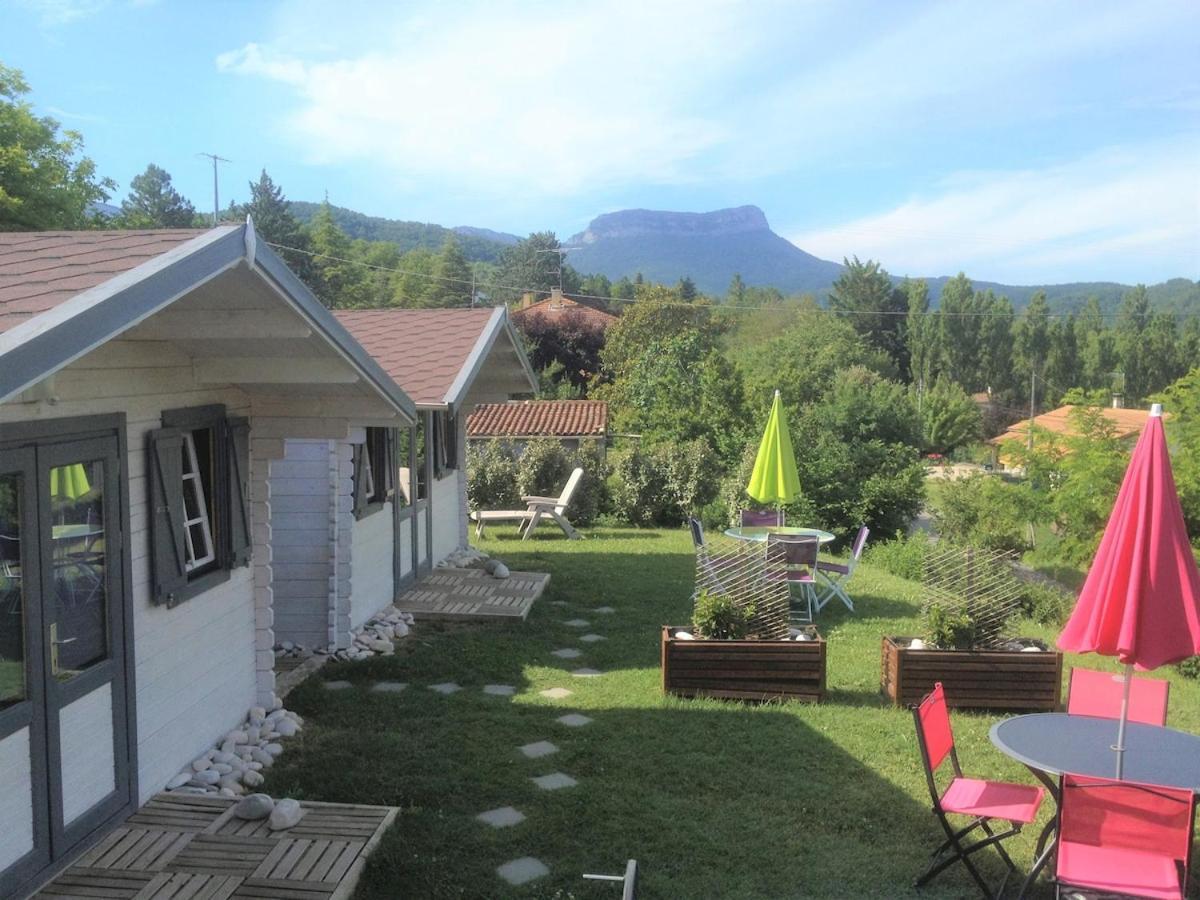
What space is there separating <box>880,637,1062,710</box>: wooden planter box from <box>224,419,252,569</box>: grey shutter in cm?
465

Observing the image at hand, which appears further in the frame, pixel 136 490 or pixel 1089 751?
pixel 136 490

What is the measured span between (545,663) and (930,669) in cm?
304

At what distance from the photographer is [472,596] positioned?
32.8 feet

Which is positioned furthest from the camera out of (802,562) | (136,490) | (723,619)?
(802,562)

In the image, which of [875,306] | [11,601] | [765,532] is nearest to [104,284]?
[11,601]

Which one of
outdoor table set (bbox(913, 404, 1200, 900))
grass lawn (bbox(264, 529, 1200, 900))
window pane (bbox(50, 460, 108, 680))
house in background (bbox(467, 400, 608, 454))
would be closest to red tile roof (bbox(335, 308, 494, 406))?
grass lawn (bbox(264, 529, 1200, 900))

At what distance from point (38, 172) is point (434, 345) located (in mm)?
26863

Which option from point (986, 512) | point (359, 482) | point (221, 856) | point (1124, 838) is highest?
point (359, 482)

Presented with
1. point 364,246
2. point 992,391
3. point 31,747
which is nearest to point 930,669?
point 31,747

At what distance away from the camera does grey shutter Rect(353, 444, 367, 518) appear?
27.5ft

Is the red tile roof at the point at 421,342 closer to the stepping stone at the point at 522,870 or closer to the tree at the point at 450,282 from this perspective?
the stepping stone at the point at 522,870

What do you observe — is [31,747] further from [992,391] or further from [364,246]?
[364,246]

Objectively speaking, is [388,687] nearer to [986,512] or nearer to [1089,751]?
[1089,751]

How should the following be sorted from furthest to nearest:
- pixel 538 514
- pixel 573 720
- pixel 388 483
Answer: pixel 538 514 < pixel 388 483 < pixel 573 720
